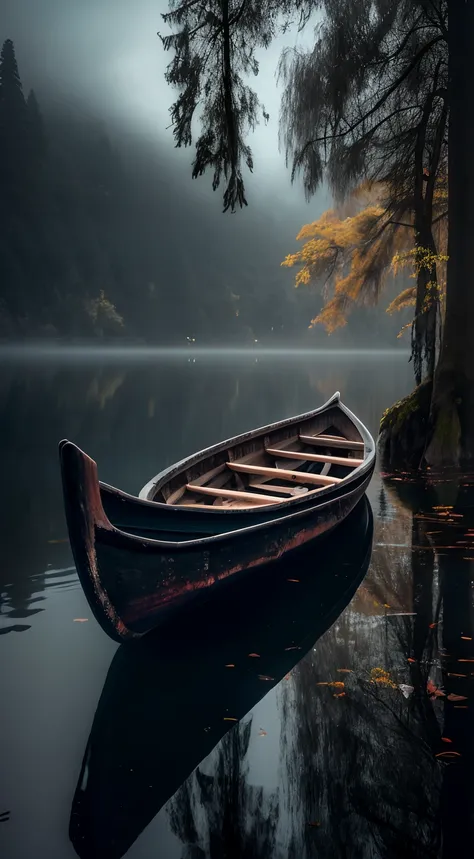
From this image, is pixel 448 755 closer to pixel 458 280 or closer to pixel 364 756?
pixel 364 756

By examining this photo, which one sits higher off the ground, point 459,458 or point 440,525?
point 459,458

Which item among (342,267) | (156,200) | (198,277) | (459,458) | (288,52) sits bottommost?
(459,458)

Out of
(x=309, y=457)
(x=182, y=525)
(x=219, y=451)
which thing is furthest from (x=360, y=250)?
(x=182, y=525)

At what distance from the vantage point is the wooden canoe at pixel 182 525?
4.33 metres

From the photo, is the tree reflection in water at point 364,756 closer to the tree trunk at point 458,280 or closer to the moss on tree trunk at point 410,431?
the tree trunk at point 458,280

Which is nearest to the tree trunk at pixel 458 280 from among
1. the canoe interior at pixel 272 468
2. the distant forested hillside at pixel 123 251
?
the canoe interior at pixel 272 468

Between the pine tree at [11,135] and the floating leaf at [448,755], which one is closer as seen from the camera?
the floating leaf at [448,755]

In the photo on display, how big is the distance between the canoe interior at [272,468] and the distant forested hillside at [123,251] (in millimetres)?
60815

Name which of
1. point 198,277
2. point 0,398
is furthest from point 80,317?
point 0,398

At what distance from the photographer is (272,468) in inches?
348

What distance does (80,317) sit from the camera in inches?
2960

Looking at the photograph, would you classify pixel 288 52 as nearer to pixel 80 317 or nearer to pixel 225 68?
pixel 225 68

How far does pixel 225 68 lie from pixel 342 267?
6771 millimetres

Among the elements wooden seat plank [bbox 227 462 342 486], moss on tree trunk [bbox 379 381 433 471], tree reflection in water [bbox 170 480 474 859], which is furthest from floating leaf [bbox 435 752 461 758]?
moss on tree trunk [bbox 379 381 433 471]
